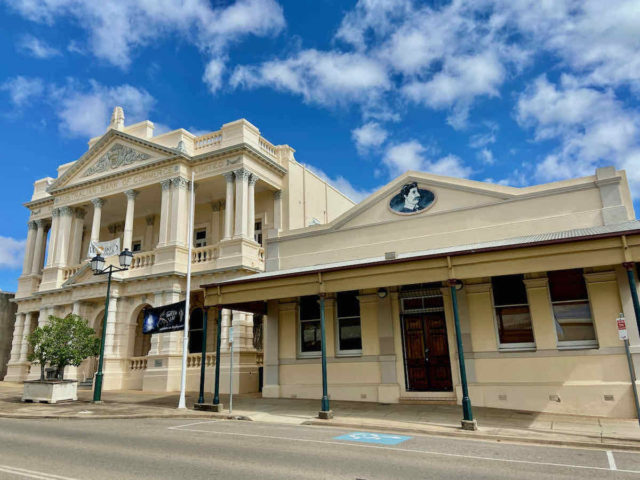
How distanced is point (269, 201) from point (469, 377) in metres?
17.7

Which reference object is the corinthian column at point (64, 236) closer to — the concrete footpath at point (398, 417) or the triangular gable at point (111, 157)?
the triangular gable at point (111, 157)

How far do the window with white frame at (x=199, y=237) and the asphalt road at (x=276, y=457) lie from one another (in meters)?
18.6

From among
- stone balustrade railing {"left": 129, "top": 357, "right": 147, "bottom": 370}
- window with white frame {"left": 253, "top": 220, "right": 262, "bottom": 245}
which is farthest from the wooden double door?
stone balustrade railing {"left": 129, "top": 357, "right": 147, "bottom": 370}

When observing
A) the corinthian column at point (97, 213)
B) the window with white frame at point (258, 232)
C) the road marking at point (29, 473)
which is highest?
the corinthian column at point (97, 213)

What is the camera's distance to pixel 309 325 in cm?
1675

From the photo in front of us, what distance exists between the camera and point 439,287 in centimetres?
1462

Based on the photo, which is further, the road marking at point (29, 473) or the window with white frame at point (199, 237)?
the window with white frame at point (199, 237)

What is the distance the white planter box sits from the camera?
16.8 meters

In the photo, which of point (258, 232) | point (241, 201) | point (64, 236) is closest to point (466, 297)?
point (241, 201)

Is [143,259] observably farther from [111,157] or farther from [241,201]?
[111,157]

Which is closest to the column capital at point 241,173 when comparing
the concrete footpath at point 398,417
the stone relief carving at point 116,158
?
the stone relief carving at point 116,158

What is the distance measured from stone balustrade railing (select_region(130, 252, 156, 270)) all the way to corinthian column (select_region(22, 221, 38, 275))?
440 inches

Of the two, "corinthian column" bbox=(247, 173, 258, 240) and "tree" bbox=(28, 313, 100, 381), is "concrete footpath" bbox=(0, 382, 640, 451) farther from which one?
"corinthian column" bbox=(247, 173, 258, 240)

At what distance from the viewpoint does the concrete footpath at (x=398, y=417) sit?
31.2 feet
